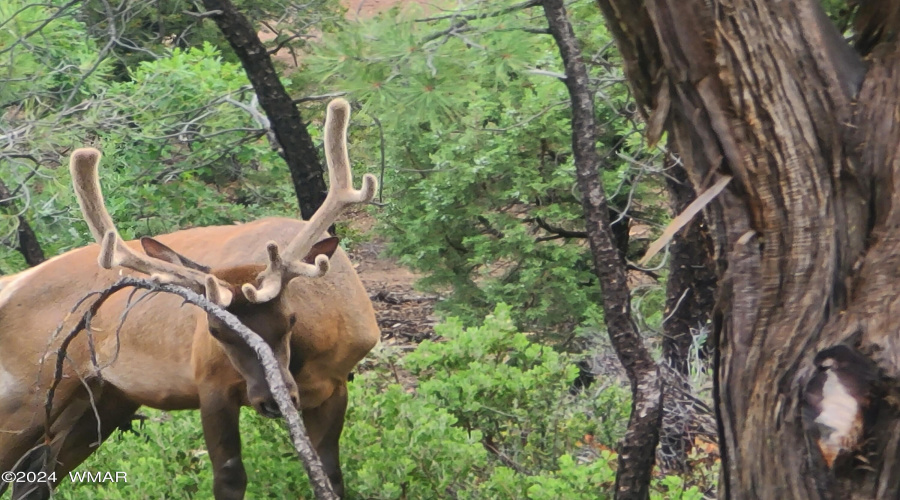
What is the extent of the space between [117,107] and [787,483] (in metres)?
8.42

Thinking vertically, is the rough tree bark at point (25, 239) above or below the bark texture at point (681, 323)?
below

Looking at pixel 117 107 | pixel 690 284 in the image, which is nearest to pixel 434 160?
pixel 117 107

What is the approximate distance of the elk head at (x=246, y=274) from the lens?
16.3 feet

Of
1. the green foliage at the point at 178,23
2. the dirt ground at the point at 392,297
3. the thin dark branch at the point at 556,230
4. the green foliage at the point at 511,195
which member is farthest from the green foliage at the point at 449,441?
the dirt ground at the point at 392,297

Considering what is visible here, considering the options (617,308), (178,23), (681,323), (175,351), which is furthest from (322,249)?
(178,23)

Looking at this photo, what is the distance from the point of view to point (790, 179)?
3018 millimetres

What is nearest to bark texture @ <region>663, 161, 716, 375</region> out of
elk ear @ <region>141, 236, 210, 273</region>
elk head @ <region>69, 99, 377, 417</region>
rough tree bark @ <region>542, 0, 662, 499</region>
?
rough tree bark @ <region>542, 0, 662, 499</region>

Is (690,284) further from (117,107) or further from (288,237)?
(117,107)

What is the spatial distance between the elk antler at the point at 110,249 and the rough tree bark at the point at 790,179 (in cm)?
249

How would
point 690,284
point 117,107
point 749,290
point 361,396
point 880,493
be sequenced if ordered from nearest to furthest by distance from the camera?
point 880,493 < point 749,290 < point 361,396 < point 690,284 < point 117,107

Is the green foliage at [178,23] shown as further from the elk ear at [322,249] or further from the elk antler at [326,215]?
the elk ear at [322,249]

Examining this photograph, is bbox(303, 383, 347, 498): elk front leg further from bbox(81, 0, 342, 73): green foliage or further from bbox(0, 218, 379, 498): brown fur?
bbox(81, 0, 342, 73): green foliage

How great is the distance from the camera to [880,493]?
2848 mm

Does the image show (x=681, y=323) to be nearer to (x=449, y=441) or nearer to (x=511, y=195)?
(x=449, y=441)
